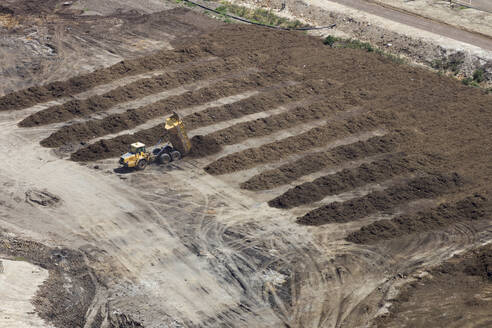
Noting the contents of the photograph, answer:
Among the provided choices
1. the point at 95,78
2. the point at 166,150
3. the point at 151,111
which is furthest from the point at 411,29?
the point at 166,150

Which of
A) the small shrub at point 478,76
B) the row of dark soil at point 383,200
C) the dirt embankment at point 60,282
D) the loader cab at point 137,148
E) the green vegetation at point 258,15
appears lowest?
the dirt embankment at point 60,282

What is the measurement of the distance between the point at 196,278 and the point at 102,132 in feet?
43.5

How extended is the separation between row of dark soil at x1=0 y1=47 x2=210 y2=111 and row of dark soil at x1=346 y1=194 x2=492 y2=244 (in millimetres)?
20574

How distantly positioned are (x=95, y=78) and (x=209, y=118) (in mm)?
9004

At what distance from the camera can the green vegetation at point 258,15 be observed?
162ft

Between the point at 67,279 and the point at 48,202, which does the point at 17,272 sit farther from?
the point at 48,202

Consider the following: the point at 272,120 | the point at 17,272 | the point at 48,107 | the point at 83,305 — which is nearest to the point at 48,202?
the point at 17,272

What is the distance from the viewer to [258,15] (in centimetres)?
5109

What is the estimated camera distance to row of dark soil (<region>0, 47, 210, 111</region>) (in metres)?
37.6

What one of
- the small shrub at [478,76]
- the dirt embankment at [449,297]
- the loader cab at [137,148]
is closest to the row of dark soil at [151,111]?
the loader cab at [137,148]

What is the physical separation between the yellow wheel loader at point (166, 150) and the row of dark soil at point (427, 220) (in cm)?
1047

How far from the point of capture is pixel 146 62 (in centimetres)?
4153

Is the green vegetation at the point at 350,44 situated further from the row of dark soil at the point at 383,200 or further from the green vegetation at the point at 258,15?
the row of dark soil at the point at 383,200

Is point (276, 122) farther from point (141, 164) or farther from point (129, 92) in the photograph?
point (129, 92)
